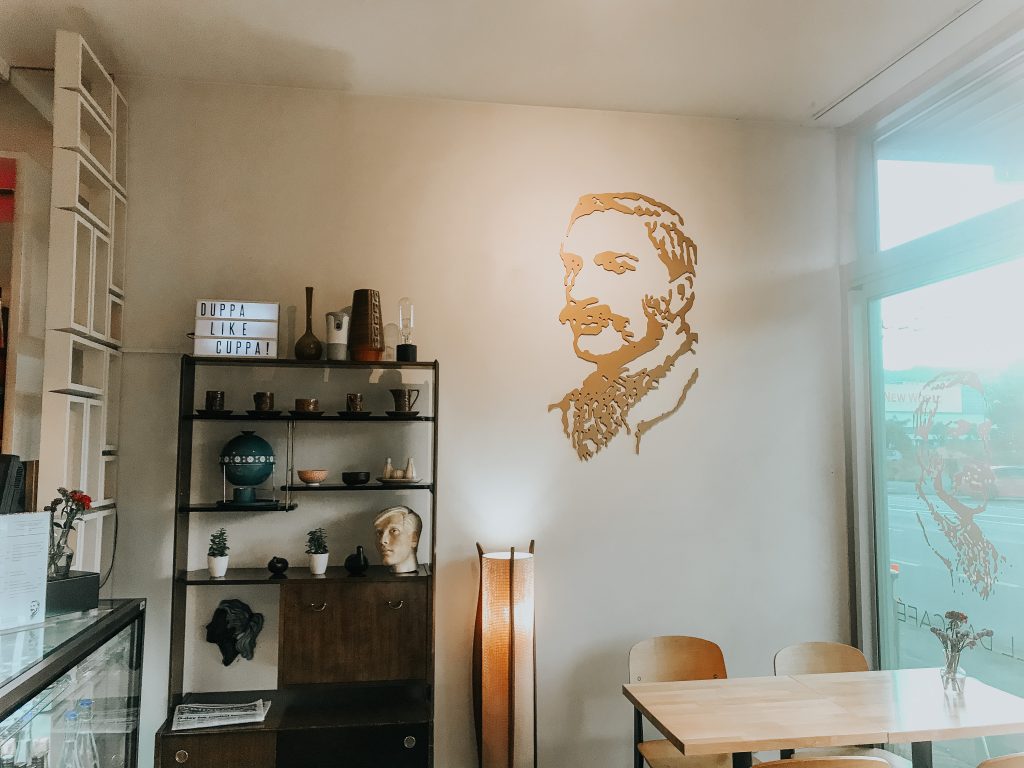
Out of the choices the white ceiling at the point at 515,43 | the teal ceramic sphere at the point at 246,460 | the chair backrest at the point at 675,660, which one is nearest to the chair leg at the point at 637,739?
the chair backrest at the point at 675,660

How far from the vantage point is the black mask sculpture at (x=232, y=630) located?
121 inches

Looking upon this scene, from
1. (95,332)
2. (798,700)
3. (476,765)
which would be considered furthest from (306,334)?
(798,700)

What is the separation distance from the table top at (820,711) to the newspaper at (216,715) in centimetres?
145

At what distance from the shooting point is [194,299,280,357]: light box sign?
303cm

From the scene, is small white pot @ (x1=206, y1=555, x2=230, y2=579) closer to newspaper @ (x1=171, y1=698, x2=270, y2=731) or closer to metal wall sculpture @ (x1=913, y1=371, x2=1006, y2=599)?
newspaper @ (x1=171, y1=698, x2=270, y2=731)

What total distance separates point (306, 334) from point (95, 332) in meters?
0.79

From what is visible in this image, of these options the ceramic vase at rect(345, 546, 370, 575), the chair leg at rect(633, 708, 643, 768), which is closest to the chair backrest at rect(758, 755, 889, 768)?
the chair leg at rect(633, 708, 643, 768)

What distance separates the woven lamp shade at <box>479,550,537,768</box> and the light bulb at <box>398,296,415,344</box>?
1.01 metres

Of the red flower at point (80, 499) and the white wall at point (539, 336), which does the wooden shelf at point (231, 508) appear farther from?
the red flower at point (80, 499)

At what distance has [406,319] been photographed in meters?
3.29

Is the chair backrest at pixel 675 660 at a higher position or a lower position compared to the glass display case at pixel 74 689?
lower

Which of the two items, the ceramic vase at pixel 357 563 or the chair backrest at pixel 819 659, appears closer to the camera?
the ceramic vase at pixel 357 563

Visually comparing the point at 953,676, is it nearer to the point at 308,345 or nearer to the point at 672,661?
the point at 672,661

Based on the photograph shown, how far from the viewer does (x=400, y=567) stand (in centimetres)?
310
